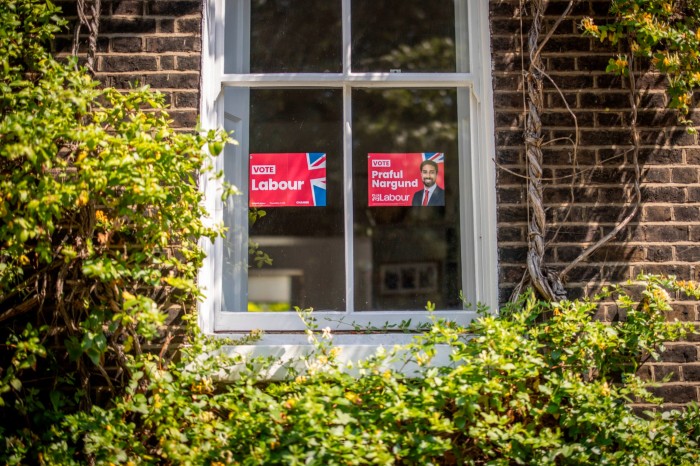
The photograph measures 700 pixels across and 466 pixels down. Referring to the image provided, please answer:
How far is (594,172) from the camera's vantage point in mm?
3783

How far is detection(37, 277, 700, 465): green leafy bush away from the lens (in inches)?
115

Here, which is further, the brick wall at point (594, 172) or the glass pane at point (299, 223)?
the glass pane at point (299, 223)

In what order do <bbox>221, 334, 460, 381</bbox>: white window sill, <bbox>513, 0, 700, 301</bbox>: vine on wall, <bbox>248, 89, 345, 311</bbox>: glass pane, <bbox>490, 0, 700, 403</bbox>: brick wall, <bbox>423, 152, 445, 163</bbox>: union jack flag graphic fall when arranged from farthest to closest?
<bbox>423, 152, 445, 163</bbox>: union jack flag graphic < <bbox>248, 89, 345, 311</bbox>: glass pane < <bbox>490, 0, 700, 403</bbox>: brick wall < <bbox>513, 0, 700, 301</bbox>: vine on wall < <bbox>221, 334, 460, 381</bbox>: white window sill

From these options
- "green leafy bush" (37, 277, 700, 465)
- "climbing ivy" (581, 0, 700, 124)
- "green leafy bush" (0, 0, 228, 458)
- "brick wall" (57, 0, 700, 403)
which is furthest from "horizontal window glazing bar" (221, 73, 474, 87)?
"green leafy bush" (37, 277, 700, 465)

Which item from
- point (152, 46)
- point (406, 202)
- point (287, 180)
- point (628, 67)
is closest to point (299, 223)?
point (287, 180)

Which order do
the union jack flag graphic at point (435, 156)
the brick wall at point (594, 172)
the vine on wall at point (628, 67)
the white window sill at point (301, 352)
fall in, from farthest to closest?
1. the union jack flag graphic at point (435, 156)
2. the brick wall at point (594, 172)
3. the vine on wall at point (628, 67)
4. the white window sill at point (301, 352)

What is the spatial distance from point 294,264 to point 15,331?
1.46 meters

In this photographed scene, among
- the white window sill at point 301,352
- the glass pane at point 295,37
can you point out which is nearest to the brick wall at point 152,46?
the glass pane at point 295,37

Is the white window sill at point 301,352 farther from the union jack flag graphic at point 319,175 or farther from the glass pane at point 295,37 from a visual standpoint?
the glass pane at point 295,37

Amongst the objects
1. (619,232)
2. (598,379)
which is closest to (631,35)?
(619,232)

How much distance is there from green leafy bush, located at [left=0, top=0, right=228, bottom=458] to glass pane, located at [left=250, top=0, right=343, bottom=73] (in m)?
0.73

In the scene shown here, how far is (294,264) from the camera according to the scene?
385cm

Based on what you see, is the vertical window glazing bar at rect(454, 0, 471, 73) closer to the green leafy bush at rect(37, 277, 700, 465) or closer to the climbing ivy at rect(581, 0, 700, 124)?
the climbing ivy at rect(581, 0, 700, 124)

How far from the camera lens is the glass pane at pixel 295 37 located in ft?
13.1
